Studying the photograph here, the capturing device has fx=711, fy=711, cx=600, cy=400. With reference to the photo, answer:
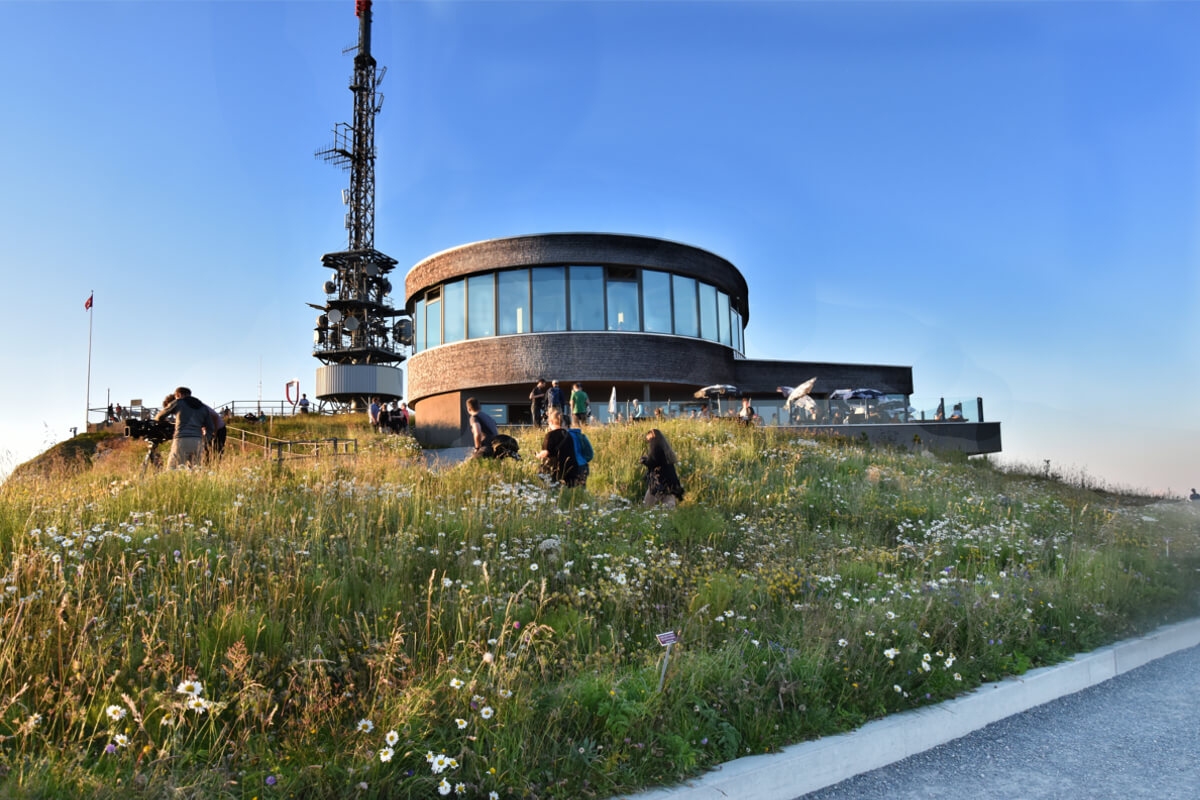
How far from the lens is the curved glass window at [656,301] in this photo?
2733cm

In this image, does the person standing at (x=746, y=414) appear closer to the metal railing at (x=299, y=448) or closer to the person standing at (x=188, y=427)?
the metal railing at (x=299, y=448)

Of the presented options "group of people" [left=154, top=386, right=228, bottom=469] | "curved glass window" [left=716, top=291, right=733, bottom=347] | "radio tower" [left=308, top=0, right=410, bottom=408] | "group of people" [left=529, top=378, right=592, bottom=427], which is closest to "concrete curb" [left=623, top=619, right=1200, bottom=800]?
"group of people" [left=154, top=386, right=228, bottom=469]

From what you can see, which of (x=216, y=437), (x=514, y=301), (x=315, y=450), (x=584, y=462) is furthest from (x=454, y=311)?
(x=584, y=462)

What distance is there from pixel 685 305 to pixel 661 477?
19.1 metres

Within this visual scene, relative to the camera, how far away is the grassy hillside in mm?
3381

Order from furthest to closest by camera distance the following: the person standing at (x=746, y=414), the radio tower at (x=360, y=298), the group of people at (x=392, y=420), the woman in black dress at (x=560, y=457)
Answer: the radio tower at (x=360, y=298), the group of people at (x=392, y=420), the person standing at (x=746, y=414), the woman in black dress at (x=560, y=457)

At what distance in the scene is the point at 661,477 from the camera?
396 inches

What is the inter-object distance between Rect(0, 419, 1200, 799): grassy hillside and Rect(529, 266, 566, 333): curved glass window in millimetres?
17379

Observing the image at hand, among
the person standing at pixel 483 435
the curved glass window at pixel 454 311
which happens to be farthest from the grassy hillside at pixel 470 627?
the curved glass window at pixel 454 311

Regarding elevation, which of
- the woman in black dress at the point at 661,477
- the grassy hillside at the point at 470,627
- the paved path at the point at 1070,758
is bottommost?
the paved path at the point at 1070,758

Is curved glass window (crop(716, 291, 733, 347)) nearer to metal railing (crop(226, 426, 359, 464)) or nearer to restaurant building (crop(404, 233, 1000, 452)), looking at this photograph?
restaurant building (crop(404, 233, 1000, 452))

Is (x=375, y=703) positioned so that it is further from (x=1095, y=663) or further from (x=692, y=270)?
(x=692, y=270)

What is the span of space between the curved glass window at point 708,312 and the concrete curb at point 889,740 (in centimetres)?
2360

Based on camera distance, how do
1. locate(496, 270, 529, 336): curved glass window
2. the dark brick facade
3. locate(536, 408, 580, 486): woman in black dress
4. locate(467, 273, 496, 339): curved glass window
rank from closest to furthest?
locate(536, 408, 580, 486): woman in black dress
the dark brick facade
locate(496, 270, 529, 336): curved glass window
locate(467, 273, 496, 339): curved glass window
